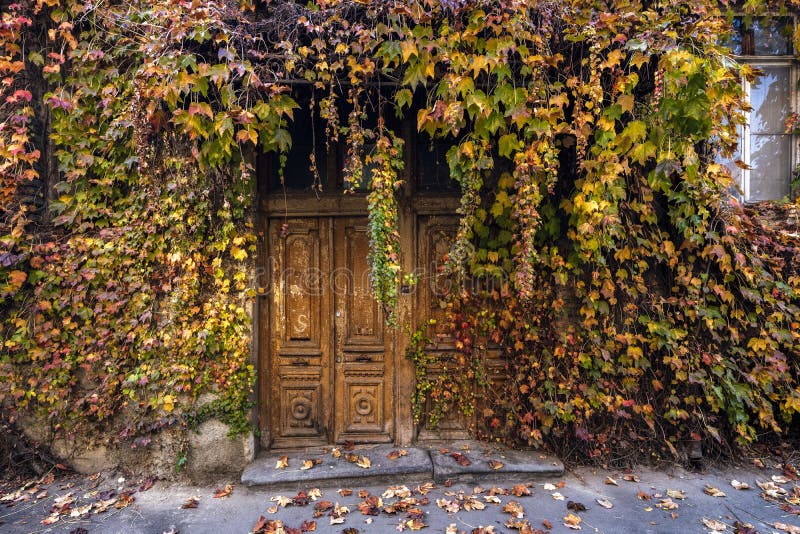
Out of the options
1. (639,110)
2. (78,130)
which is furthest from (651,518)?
(78,130)

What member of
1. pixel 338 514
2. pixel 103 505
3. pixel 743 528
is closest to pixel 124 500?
pixel 103 505

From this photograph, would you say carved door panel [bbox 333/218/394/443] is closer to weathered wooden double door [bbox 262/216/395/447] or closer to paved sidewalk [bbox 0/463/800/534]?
weathered wooden double door [bbox 262/216/395/447]

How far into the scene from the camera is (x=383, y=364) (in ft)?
13.8

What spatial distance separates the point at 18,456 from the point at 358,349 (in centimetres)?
310

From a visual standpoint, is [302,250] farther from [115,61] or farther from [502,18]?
[502,18]

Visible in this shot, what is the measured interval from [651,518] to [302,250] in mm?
Result: 3635

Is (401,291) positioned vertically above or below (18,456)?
above

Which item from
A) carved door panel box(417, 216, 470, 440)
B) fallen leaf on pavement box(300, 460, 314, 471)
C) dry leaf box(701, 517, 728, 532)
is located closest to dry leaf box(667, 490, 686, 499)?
dry leaf box(701, 517, 728, 532)

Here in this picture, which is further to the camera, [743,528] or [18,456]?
[18,456]

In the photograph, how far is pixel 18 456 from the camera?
3715 mm

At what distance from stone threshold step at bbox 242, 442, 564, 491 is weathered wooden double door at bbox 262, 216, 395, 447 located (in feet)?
1.21

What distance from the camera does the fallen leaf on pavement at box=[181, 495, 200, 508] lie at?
3.30 m

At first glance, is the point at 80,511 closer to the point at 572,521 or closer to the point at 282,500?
the point at 282,500

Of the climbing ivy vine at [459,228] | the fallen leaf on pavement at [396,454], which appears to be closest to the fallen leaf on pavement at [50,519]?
the climbing ivy vine at [459,228]
